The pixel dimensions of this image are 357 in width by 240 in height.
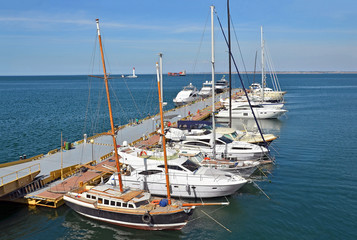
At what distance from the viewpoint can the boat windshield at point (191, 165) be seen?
20.8m

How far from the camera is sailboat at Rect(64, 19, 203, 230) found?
1652 cm

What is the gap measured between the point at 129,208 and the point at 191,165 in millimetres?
5872

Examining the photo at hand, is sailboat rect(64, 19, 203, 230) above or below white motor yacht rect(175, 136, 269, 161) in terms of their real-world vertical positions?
below

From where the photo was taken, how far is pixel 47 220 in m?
18.3

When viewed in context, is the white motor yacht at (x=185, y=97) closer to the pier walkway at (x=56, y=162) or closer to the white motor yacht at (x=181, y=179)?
the pier walkway at (x=56, y=162)

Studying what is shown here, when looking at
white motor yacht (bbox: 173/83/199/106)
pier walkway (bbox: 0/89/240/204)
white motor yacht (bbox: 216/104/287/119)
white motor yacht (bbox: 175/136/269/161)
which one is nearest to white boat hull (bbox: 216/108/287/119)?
white motor yacht (bbox: 216/104/287/119)

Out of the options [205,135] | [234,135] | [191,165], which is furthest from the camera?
[234,135]

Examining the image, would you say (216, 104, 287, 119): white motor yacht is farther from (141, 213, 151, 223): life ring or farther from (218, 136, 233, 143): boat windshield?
(141, 213, 151, 223): life ring

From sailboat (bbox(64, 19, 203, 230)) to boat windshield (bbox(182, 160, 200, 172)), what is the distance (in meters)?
3.50

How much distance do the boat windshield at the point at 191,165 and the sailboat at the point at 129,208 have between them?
3.50m

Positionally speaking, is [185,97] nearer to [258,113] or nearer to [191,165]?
[258,113]

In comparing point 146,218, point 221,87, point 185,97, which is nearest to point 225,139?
point 146,218

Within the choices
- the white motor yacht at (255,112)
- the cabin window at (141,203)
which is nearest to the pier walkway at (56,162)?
the cabin window at (141,203)

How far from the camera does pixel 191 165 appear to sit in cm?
2112
